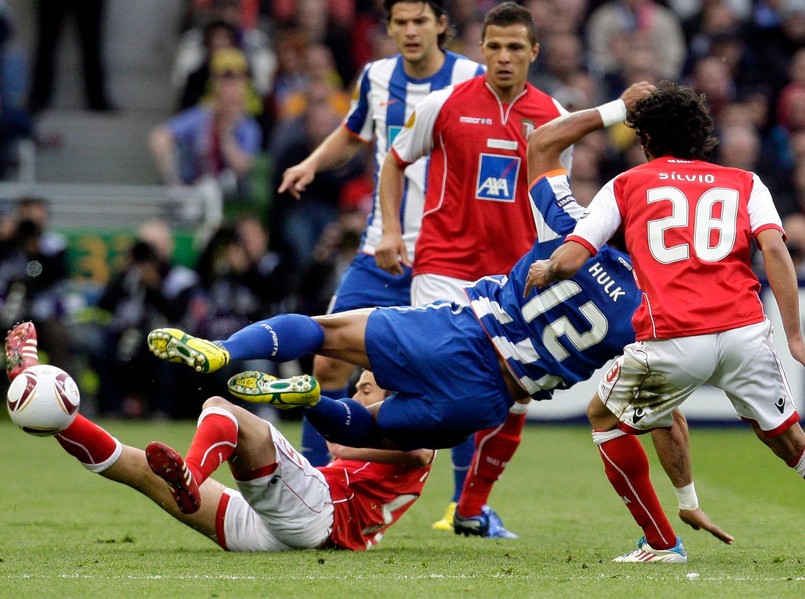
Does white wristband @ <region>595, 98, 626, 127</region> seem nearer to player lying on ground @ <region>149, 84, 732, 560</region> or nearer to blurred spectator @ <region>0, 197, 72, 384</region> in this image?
player lying on ground @ <region>149, 84, 732, 560</region>

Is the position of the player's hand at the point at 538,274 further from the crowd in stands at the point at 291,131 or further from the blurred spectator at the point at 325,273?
the blurred spectator at the point at 325,273

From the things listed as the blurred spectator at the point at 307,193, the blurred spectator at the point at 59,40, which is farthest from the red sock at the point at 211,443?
the blurred spectator at the point at 59,40

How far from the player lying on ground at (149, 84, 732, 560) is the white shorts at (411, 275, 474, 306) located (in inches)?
43.6

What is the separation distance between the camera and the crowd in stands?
1379 cm

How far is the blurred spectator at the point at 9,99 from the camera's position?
1608 cm

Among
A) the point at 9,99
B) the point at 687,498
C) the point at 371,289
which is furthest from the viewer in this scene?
the point at 9,99

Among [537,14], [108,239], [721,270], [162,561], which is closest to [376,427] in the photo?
[162,561]

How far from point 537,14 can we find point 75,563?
1206 centimetres

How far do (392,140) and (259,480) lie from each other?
9.04 feet

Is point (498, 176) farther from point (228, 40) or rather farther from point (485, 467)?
point (228, 40)

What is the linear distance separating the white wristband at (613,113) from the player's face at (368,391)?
1.59 m

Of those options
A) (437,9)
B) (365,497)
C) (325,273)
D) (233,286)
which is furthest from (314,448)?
(233,286)

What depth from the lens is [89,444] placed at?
588cm

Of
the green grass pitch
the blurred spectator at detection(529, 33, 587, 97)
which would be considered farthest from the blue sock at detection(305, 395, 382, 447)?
the blurred spectator at detection(529, 33, 587, 97)
